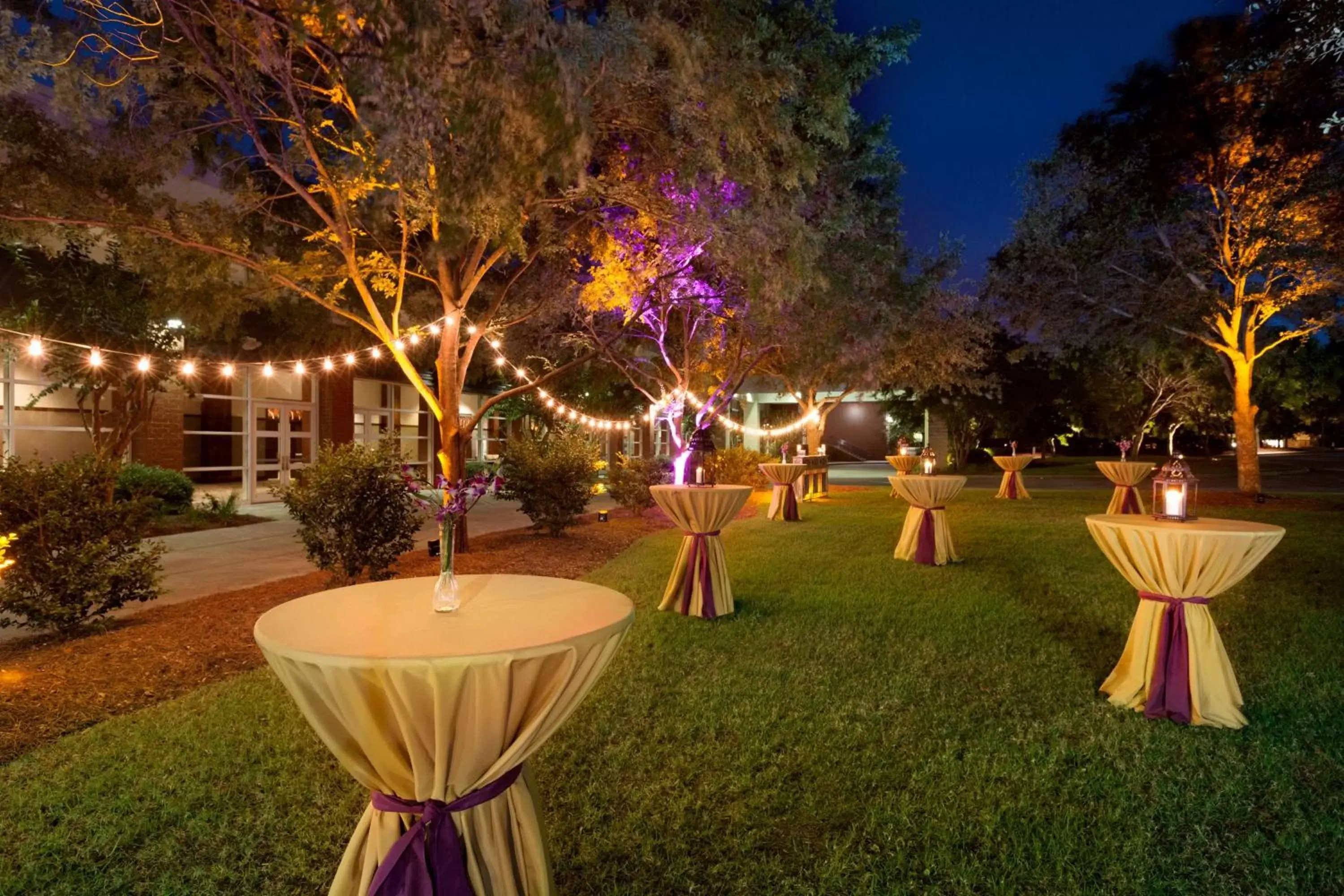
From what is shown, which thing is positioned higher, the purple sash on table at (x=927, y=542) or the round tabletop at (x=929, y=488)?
the round tabletop at (x=929, y=488)

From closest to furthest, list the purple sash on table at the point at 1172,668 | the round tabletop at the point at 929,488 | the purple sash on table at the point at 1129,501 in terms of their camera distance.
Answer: the purple sash on table at the point at 1172,668, the round tabletop at the point at 929,488, the purple sash on table at the point at 1129,501

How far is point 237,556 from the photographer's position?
8.85m

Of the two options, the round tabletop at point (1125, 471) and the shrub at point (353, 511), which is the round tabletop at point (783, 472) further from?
the shrub at point (353, 511)

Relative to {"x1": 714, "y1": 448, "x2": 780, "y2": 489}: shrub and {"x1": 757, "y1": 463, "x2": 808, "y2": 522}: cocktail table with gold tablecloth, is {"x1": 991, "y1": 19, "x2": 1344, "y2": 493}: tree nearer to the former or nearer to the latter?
{"x1": 714, "y1": 448, "x2": 780, "y2": 489}: shrub

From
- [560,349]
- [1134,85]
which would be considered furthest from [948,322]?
[560,349]

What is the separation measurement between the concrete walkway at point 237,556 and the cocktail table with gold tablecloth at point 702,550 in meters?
3.56

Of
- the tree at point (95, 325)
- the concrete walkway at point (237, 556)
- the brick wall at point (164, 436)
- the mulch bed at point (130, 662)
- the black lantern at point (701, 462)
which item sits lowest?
the mulch bed at point (130, 662)

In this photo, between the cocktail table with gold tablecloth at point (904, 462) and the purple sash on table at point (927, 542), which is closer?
the purple sash on table at point (927, 542)

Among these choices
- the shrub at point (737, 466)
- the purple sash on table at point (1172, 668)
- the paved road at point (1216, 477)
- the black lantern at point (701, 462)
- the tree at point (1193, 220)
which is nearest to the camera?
the purple sash on table at point (1172, 668)

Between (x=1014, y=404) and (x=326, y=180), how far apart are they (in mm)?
26884

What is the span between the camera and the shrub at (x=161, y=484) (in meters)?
11.6

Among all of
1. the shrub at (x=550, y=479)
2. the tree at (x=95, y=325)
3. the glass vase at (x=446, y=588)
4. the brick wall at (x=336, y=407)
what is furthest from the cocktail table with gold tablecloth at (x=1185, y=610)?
the brick wall at (x=336, y=407)

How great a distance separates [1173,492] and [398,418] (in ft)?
62.0

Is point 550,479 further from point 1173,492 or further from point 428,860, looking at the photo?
point 428,860
